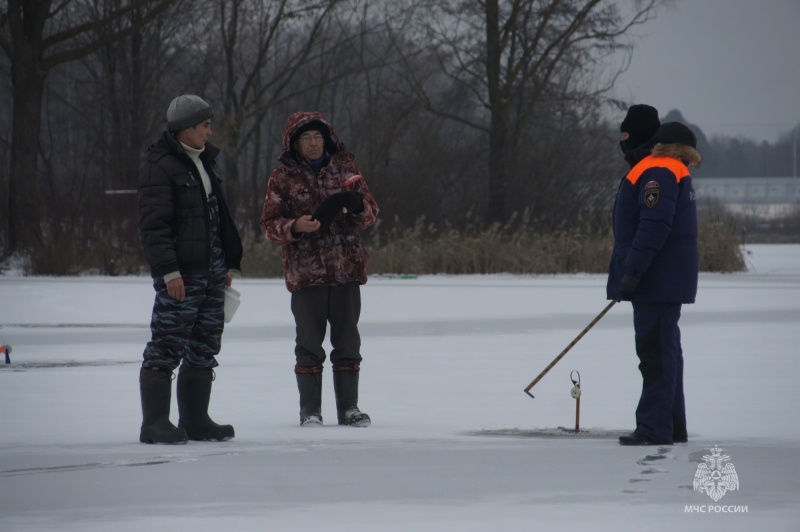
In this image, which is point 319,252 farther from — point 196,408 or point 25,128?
point 25,128

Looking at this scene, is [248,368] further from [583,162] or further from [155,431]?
[583,162]

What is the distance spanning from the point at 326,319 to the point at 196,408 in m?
0.92

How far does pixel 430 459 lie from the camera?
19.4ft

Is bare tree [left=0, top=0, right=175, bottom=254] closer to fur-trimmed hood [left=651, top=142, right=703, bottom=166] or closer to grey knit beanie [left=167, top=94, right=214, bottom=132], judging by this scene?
grey knit beanie [left=167, top=94, right=214, bottom=132]

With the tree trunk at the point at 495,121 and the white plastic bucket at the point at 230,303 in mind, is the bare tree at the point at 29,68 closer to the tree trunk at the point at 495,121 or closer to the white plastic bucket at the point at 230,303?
the tree trunk at the point at 495,121

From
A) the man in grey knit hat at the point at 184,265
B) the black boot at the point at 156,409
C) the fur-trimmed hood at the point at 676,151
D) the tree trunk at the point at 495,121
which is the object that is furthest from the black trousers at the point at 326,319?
the tree trunk at the point at 495,121

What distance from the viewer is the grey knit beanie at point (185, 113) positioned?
638 centimetres

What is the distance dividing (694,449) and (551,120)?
2420 centimetres

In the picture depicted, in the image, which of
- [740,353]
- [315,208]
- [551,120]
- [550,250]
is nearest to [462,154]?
[551,120]

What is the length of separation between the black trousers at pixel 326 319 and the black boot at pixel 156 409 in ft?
2.93

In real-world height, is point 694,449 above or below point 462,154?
below

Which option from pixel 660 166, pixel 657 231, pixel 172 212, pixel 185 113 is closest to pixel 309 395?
pixel 172 212

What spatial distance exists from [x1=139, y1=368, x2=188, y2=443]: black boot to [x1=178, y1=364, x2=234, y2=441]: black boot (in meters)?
0.16

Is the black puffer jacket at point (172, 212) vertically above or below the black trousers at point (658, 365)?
above
